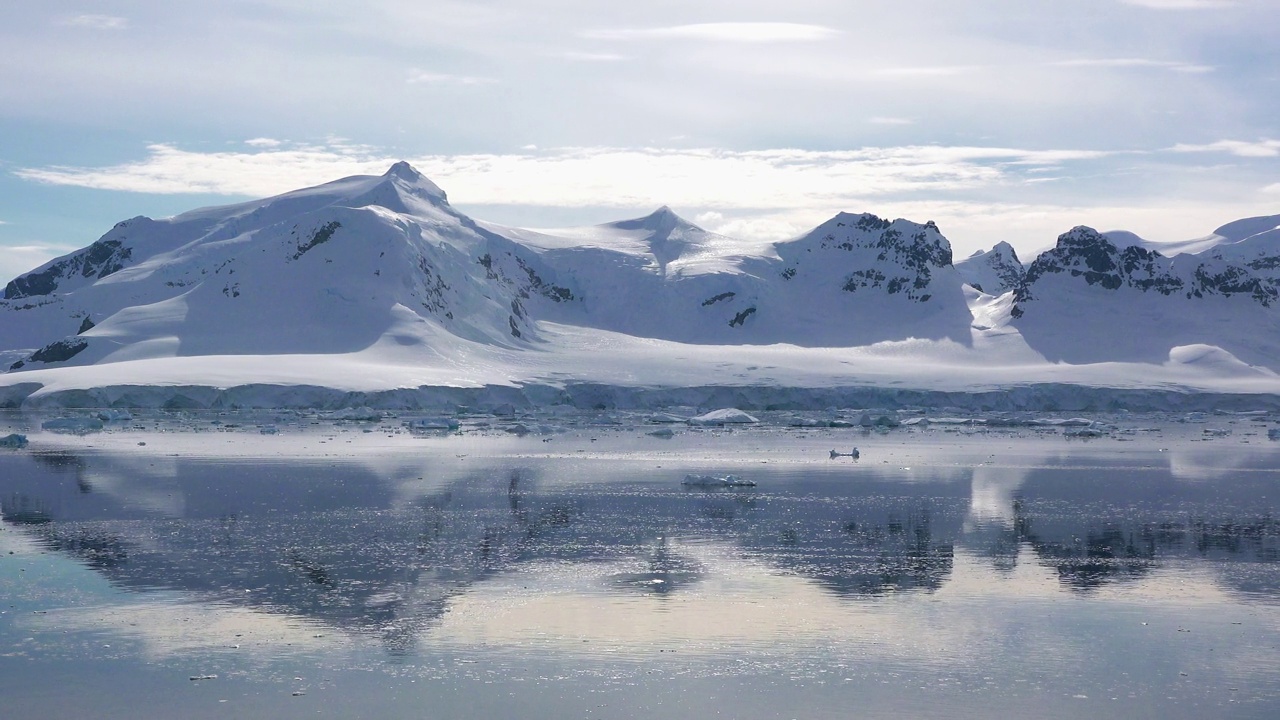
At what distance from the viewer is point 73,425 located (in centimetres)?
5400

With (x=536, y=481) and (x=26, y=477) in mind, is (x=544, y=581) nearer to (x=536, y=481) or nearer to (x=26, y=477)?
(x=536, y=481)

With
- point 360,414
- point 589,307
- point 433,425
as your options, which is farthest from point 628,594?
point 589,307

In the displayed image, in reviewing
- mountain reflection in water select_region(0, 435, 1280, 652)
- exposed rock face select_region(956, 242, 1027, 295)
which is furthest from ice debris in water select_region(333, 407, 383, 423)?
exposed rock face select_region(956, 242, 1027, 295)

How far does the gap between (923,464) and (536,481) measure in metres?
13.3

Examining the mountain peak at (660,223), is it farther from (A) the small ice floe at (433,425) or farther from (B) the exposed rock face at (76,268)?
(A) the small ice floe at (433,425)

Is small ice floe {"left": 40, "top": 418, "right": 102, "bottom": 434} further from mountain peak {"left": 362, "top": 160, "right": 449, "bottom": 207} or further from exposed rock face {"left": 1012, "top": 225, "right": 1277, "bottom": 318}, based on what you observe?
exposed rock face {"left": 1012, "top": 225, "right": 1277, "bottom": 318}

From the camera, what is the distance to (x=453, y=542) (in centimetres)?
2116

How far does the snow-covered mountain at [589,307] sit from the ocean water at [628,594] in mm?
45759

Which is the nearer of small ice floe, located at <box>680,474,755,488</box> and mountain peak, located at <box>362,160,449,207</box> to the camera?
small ice floe, located at <box>680,474,755,488</box>

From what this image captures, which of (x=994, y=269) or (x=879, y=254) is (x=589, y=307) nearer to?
(x=879, y=254)

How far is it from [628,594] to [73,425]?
4441 centimetres

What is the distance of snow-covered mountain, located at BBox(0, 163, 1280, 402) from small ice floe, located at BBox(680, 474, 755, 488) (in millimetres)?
43497

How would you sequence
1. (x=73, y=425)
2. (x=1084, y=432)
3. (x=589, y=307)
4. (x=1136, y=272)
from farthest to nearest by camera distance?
(x=589, y=307)
(x=1136, y=272)
(x=1084, y=432)
(x=73, y=425)

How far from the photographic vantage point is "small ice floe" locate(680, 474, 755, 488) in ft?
101
